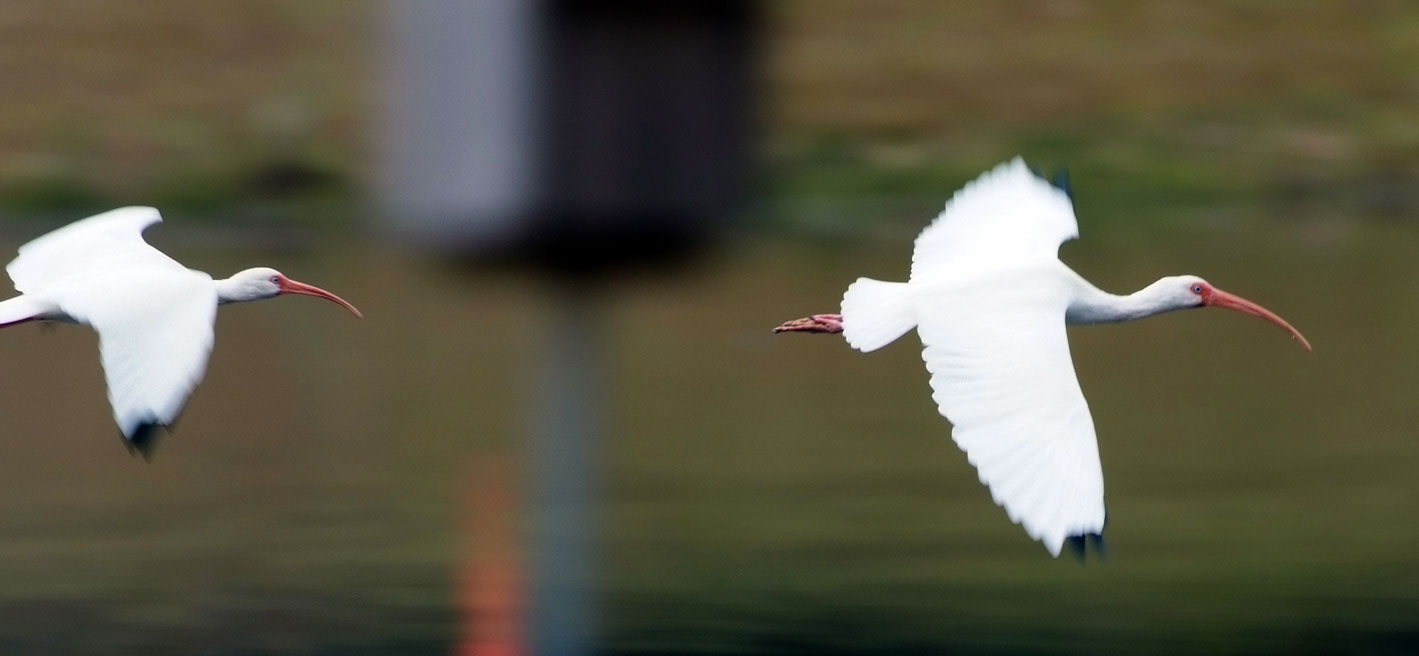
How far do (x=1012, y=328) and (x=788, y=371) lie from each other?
53.8ft

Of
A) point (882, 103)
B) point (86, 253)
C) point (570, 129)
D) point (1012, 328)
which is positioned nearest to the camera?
point (1012, 328)

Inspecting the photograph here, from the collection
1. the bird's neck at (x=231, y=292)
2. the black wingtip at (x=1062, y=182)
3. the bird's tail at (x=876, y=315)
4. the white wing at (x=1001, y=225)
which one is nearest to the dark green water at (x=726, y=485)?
the black wingtip at (x=1062, y=182)

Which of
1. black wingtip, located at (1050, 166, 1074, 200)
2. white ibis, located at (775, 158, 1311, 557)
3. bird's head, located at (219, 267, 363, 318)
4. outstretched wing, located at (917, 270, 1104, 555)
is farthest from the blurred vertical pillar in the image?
outstretched wing, located at (917, 270, 1104, 555)

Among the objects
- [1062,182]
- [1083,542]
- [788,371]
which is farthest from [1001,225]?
[788,371]

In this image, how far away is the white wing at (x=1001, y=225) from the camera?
1023 centimetres

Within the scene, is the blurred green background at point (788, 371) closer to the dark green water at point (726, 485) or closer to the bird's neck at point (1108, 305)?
the dark green water at point (726, 485)

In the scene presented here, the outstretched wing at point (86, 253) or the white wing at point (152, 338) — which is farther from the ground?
the outstretched wing at point (86, 253)

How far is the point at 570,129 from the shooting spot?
747 inches

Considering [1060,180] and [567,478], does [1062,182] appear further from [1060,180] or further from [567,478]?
[567,478]

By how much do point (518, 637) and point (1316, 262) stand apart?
1561cm

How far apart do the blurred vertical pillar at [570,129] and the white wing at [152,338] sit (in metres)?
9.72

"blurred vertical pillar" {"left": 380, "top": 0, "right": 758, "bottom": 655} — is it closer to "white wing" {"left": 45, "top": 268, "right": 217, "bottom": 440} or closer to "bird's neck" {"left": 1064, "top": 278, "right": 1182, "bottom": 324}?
"bird's neck" {"left": 1064, "top": 278, "right": 1182, "bottom": 324}

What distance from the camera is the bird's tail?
9.12 m

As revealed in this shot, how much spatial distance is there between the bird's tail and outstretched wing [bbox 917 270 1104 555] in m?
0.08
